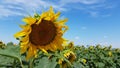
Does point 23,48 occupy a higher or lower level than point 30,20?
lower

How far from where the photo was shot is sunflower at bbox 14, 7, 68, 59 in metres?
2.89

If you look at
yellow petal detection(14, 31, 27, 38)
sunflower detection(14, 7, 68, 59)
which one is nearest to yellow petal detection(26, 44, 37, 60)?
sunflower detection(14, 7, 68, 59)

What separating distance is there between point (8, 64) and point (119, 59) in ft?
42.7

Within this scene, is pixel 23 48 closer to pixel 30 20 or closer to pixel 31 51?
pixel 31 51

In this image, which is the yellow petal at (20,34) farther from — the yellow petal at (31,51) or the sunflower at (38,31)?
the yellow petal at (31,51)

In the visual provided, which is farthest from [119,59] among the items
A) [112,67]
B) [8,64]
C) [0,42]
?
[8,64]

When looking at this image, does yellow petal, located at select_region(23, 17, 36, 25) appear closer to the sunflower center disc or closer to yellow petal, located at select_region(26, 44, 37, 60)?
the sunflower center disc

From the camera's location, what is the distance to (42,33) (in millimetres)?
2908

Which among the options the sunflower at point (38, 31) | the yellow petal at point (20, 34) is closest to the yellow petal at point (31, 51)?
the sunflower at point (38, 31)

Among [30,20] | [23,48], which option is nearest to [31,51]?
[23,48]

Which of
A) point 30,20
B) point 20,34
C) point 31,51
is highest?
point 30,20

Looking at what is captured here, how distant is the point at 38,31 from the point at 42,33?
0.13ft

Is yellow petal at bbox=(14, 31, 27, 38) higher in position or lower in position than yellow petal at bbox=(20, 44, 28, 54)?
higher

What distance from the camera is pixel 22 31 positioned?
2.92 meters
